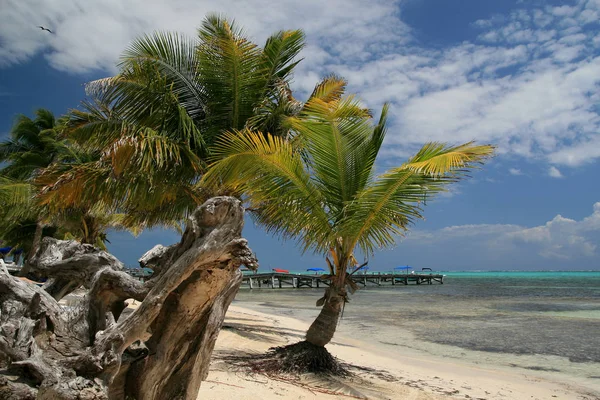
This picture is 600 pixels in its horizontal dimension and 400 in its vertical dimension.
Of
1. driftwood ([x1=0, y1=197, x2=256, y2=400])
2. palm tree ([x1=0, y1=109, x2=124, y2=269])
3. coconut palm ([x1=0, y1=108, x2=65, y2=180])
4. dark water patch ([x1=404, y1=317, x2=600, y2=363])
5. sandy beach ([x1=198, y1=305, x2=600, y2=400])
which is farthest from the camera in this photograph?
coconut palm ([x1=0, y1=108, x2=65, y2=180])

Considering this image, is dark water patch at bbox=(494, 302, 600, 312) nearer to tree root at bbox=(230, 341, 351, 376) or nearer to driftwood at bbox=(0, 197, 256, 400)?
tree root at bbox=(230, 341, 351, 376)

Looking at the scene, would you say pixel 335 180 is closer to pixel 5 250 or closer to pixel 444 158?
pixel 444 158

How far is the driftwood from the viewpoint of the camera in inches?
105

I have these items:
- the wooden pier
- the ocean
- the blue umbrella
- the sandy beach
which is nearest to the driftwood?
the sandy beach

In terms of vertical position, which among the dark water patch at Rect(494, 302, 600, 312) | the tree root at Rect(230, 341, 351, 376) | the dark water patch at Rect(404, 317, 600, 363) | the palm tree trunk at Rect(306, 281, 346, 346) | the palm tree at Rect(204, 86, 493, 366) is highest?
the palm tree at Rect(204, 86, 493, 366)

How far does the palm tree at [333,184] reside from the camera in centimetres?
652

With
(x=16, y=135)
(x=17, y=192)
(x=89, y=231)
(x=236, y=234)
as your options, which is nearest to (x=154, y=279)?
(x=236, y=234)

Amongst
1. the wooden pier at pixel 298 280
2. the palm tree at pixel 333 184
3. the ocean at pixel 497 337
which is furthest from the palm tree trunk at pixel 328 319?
the wooden pier at pixel 298 280

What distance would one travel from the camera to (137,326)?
2.74 metres

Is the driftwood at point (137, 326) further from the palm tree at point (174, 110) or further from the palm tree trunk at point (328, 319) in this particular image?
the palm tree at point (174, 110)

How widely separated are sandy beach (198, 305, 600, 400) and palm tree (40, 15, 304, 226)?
11.5ft

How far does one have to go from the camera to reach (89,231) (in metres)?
18.3

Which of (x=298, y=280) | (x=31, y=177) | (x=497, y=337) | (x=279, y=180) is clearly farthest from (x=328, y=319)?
(x=298, y=280)

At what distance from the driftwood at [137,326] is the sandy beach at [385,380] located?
1801 millimetres
